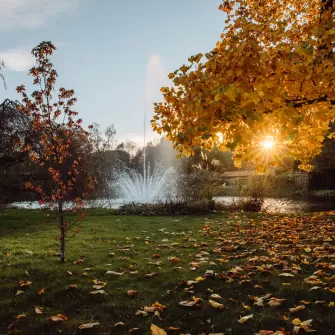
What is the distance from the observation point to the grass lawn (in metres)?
3.16

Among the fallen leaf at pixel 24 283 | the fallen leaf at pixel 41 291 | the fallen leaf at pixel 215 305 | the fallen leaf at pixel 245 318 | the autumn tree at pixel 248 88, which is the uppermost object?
the autumn tree at pixel 248 88

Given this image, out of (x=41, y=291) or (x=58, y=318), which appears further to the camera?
(x=41, y=291)

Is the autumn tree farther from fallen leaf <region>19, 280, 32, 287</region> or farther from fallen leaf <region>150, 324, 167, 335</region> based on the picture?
fallen leaf <region>19, 280, 32, 287</region>

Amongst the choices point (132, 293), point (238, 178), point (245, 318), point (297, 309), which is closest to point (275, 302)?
point (297, 309)

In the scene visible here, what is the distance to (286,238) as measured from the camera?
669 centimetres

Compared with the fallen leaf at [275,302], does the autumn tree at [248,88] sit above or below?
above

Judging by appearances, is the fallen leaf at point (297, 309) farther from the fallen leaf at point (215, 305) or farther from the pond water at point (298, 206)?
the pond water at point (298, 206)

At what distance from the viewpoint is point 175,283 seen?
4176mm

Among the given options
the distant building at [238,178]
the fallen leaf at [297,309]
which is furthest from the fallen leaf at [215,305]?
the distant building at [238,178]

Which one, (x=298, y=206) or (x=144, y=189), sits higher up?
(x=144, y=189)

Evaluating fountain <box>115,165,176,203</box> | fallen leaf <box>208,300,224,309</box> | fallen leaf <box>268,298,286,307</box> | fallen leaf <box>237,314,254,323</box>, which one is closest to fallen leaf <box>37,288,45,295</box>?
fallen leaf <box>208,300,224,309</box>

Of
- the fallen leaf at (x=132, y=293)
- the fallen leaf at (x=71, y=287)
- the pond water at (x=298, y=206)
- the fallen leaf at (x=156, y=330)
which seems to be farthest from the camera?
the pond water at (x=298, y=206)

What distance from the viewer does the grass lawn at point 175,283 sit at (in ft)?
10.4

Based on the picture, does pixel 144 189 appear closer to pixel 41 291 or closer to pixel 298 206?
pixel 298 206
